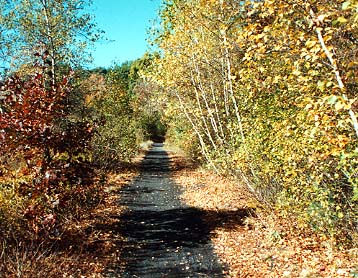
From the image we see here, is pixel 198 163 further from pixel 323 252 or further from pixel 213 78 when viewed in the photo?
pixel 323 252

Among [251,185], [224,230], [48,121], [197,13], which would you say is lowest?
[224,230]

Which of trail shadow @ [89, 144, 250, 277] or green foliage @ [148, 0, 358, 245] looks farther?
trail shadow @ [89, 144, 250, 277]

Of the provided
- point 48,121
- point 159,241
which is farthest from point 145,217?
point 48,121

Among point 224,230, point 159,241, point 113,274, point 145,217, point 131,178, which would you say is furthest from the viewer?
point 131,178

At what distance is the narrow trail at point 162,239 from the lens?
23.3 ft

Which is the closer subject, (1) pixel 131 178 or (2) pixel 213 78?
(2) pixel 213 78

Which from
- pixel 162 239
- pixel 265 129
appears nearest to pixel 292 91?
pixel 265 129

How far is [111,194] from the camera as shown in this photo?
1400 cm

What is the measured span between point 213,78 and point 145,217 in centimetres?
617

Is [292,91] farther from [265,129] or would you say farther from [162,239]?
[162,239]

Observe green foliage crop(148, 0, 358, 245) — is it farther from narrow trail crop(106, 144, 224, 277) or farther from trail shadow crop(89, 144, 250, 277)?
narrow trail crop(106, 144, 224, 277)

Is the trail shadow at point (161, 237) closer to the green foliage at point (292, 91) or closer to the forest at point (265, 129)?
the forest at point (265, 129)

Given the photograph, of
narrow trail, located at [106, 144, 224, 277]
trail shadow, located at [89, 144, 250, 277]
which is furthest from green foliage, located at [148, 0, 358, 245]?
narrow trail, located at [106, 144, 224, 277]

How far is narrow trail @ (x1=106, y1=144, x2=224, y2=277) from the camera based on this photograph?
709 cm
